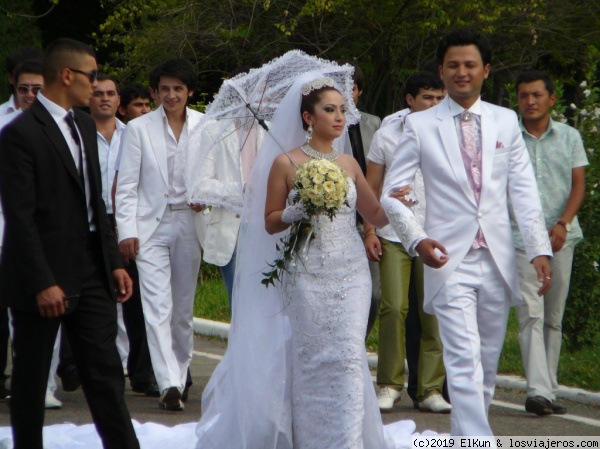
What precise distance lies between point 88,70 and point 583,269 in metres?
5.21

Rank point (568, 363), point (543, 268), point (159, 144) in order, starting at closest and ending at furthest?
point (543, 268), point (159, 144), point (568, 363)

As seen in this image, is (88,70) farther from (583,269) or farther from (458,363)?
(583,269)

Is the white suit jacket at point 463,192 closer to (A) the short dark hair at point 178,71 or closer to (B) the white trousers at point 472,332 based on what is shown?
(B) the white trousers at point 472,332

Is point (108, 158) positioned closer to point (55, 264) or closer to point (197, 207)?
point (197, 207)

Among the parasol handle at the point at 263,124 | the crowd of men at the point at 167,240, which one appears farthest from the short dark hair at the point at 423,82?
the parasol handle at the point at 263,124

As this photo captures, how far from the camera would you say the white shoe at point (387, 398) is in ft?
27.6

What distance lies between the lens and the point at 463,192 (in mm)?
6426

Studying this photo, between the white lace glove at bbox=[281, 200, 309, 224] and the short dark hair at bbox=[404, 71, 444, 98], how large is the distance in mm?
2507

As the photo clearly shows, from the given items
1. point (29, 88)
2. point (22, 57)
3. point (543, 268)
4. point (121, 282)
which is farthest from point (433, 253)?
point (22, 57)

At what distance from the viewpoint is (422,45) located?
1991cm

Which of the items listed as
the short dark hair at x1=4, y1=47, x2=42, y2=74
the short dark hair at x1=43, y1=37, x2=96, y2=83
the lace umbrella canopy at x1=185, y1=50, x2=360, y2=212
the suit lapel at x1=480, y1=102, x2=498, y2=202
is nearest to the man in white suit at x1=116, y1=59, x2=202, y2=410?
the lace umbrella canopy at x1=185, y1=50, x2=360, y2=212

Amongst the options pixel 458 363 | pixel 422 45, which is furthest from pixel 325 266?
pixel 422 45

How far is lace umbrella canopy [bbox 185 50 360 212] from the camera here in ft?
25.0

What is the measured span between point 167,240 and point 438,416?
2425 millimetres
